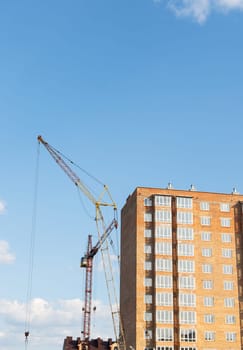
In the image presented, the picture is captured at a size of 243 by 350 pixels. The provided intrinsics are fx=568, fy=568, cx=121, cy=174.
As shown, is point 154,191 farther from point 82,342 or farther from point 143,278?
point 82,342

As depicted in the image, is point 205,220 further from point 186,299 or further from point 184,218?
point 186,299

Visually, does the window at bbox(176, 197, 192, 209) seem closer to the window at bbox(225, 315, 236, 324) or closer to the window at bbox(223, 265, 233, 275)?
the window at bbox(223, 265, 233, 275)

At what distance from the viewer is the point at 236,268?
145m

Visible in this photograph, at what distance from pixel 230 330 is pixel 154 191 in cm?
3923

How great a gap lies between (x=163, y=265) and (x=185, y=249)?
718cm

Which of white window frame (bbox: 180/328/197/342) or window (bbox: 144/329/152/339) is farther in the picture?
white window frame (bbox: 180/328/197/342)

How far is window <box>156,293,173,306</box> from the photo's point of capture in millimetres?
137125

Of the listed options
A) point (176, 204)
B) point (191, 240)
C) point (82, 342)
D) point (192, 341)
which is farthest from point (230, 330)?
point (82, 342)

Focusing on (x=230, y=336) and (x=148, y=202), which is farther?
(x=148, y=202)

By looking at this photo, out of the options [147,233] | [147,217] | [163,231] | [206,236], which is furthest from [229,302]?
[147,217]

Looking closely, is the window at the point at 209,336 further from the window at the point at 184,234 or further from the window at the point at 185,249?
the window at the point at 184,234

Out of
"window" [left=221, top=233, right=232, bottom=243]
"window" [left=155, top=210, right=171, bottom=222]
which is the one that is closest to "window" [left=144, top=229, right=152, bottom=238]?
"window" [left=155, top=210, right=171, bottom=222]

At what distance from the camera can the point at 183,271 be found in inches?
5531

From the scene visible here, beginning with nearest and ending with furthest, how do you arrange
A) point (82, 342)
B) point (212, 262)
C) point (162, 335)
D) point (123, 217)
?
point (162, 335)
point (212, 262)
point (123, 217)
point (82, 342)
